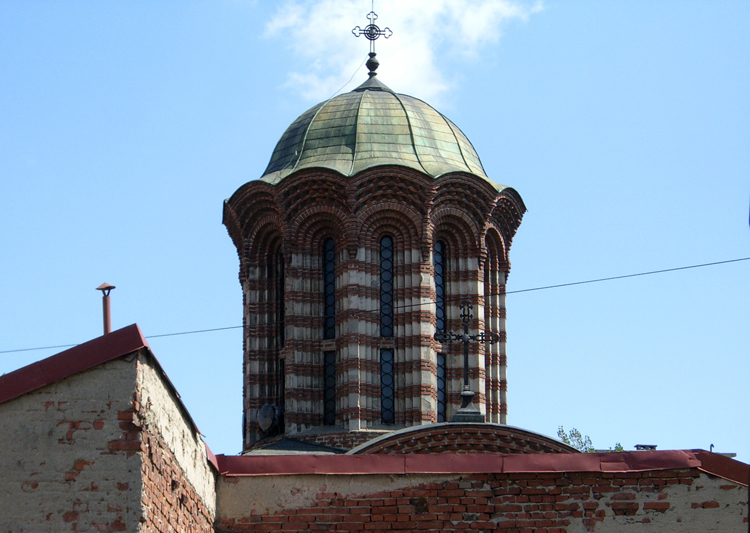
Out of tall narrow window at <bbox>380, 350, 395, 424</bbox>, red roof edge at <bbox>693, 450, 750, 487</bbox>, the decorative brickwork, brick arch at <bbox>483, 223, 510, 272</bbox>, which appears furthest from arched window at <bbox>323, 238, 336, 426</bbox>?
red roof edge at <bbox>693, 450, 750, 487</bbox>

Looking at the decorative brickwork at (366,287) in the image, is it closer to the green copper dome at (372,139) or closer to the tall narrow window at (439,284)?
the tall narrow window at (439,284)

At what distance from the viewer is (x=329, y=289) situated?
3062cm

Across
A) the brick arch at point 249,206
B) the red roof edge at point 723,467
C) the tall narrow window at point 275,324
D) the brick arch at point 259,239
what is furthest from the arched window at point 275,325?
the red roof edge at point 723,467

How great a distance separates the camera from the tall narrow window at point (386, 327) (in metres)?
29.5

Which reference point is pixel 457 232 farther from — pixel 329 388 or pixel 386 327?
pixel 329 388

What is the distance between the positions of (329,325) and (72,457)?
18.6m

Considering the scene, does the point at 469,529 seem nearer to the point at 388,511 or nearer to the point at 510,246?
the point at 388,511

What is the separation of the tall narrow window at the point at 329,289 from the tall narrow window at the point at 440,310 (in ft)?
6.80

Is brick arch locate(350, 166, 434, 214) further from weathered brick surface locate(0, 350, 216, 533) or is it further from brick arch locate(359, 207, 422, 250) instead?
weathered brick surface locate(0, 350, 216, 533)

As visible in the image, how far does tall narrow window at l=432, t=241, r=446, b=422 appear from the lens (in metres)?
29.9

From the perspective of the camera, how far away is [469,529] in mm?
15008

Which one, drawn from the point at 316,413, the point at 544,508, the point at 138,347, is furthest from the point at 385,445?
the point at 138,347

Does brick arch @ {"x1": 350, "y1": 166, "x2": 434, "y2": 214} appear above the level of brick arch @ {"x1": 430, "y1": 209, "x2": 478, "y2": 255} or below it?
above

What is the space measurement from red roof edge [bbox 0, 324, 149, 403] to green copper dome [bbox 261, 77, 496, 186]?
1862cm
